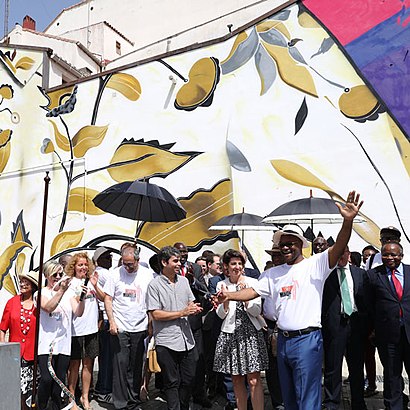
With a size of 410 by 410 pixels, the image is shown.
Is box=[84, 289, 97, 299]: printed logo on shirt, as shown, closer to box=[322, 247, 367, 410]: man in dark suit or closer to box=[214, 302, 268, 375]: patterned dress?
box=[214, 302, 268, 375]: patterned dress

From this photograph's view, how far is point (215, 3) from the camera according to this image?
17953 mm

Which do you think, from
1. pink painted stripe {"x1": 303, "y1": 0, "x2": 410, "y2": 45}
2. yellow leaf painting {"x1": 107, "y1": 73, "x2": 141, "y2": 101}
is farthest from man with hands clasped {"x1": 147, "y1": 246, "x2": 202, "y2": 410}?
yellow leaf painting {"x1": 107, "y1": 73, "x2": 141, "y2": 101}

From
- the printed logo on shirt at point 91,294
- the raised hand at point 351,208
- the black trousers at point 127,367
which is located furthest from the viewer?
the printed logo on shirt at point 91,294

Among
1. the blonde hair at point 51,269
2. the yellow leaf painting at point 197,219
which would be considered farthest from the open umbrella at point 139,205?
Answer: the yellow leaf painting at point 197,219

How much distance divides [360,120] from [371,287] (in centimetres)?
468

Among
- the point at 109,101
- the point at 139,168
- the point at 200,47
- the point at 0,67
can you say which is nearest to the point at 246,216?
the point at 139,168

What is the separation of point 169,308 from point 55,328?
3.65ft

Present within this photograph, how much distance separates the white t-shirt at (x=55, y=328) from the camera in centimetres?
505

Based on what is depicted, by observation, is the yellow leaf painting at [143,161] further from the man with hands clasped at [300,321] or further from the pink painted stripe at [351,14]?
the man with hands clasped at [300,321]

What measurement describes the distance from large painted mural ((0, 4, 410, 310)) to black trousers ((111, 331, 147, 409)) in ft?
13.4

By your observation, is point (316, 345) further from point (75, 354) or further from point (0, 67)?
point (0, 67)

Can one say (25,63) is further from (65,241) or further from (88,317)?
(88,317)

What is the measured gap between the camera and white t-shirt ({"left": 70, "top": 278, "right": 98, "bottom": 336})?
6.03 meters

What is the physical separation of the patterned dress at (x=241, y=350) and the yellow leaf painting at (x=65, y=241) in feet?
22.9
